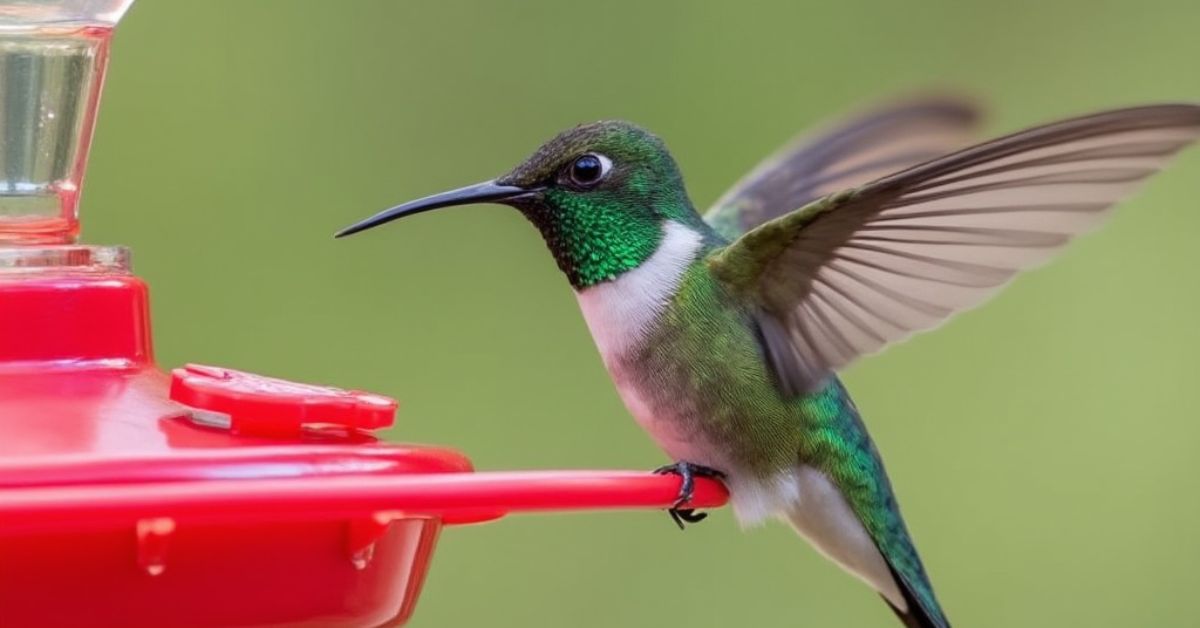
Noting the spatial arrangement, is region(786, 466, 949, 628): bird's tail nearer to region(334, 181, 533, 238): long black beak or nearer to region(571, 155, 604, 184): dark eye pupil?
region(571, 155, 604, 184): dark eye pupil

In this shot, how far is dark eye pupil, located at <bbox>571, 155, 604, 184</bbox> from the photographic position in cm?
286

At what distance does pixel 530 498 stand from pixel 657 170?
1.22 m

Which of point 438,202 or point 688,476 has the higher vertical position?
point 438,202

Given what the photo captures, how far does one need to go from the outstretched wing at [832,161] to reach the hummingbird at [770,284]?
1.86 ft

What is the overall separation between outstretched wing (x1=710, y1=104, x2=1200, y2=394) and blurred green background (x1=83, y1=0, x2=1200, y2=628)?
6.82ft

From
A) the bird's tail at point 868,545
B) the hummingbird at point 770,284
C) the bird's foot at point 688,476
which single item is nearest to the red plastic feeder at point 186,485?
the bird's foot at point 688,476

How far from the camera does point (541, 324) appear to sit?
5223 millimetres

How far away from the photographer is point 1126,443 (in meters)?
5.11

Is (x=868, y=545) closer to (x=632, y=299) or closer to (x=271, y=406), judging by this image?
(x=632, y=299)

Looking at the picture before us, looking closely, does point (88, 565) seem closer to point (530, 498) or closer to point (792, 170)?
point (530, 498)

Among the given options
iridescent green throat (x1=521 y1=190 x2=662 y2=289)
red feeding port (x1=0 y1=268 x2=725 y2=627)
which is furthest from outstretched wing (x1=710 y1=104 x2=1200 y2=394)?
red feeding port (x1=0 y1=268 x2=725 y2=627)

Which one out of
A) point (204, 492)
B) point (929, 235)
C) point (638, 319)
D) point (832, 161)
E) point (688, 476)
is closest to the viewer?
point (204, 492)

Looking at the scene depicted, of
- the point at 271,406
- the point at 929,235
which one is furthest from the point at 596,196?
the point at 271,406

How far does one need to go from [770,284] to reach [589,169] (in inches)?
13.0
